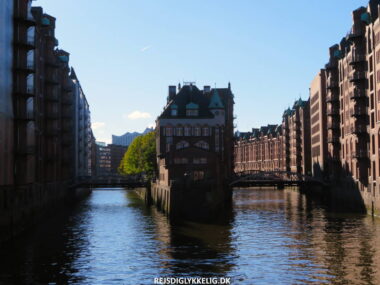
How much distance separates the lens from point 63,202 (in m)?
95.1

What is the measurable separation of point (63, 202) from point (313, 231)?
4947 centimetres

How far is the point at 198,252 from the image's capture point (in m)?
43.2

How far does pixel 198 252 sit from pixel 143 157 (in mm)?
101313

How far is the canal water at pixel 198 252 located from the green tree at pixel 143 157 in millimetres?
72735

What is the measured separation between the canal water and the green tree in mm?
72735

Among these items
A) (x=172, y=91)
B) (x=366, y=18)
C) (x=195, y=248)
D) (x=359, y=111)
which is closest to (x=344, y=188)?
(x=359, y=111)

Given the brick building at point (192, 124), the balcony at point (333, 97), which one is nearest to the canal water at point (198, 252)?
the balcony at point (333, 97)

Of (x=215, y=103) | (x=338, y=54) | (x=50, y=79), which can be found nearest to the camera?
(x=50, y=79)

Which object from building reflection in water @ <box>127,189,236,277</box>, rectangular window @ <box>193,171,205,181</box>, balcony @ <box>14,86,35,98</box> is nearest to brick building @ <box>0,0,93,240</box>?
balcony @ <box>14,86,35,98</box>

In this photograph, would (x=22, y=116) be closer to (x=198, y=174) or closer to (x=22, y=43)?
(x=22, y=43)

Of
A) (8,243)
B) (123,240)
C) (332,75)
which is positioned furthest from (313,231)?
(332,75)

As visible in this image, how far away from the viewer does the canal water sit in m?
35.3

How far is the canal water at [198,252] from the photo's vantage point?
3531 cm

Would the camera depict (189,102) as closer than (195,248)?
No
